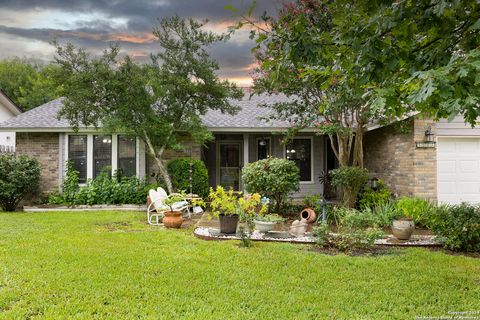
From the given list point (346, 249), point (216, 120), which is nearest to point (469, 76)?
point (346, 249)

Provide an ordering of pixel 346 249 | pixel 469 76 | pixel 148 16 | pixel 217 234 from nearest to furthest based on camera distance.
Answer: pixel 469 76
pixel 346 249
pixel 217 234
pixel 148 16

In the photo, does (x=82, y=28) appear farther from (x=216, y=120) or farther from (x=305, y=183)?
(x=305, y=183)

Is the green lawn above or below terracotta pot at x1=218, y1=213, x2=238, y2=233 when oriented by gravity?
below

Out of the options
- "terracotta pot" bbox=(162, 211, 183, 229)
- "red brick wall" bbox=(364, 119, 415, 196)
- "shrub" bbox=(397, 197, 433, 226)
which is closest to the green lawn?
"terracotta pot" bbox=(162, 211, 183, 229)

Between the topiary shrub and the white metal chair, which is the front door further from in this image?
the white metal chair

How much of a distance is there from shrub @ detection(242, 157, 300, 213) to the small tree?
2.22 m

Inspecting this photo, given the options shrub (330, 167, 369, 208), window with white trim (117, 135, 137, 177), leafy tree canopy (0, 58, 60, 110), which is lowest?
shrub (330, 167, 369, 208)

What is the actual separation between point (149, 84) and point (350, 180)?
19.8 ft

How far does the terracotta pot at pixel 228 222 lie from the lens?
288 inches

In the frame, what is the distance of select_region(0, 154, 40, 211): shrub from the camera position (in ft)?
36.5

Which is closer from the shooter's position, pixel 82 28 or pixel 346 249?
pixel 346 249

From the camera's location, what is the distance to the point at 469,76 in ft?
7.94

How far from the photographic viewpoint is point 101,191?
11.9 m

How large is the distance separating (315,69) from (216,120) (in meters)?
9.09
